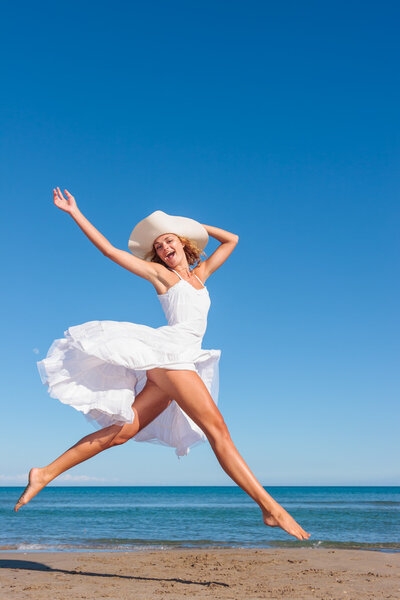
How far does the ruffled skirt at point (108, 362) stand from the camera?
13.3ft

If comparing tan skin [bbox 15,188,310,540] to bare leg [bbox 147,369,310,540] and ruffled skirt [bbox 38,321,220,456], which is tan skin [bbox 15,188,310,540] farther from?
ruffled skirt [bbox 38,321,220,456]

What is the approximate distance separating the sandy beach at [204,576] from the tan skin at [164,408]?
2.99 ft

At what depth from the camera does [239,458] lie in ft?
12.7

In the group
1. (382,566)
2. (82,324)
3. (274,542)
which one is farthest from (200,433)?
(274,542)

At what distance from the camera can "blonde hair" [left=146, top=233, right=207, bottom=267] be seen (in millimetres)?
4602

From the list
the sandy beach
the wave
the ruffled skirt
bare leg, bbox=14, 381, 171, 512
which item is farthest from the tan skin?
the wave

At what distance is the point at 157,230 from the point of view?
4461 mm

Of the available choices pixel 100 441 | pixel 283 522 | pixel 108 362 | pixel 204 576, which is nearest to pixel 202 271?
pixel 108 362

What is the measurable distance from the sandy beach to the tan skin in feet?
2.99

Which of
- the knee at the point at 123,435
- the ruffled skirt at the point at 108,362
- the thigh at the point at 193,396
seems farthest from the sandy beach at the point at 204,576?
the ruffled skirt at the point at 108,362

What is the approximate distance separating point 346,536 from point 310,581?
958 centimetres

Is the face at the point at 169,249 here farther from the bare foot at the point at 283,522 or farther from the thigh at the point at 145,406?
the bare foot at the point at 283,522

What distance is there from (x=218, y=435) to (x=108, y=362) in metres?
0.99

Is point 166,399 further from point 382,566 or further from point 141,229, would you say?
point 382,566
